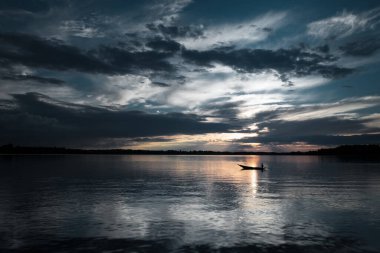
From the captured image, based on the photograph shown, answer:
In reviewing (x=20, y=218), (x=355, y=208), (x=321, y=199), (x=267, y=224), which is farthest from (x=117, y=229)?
(x=321, y=199)

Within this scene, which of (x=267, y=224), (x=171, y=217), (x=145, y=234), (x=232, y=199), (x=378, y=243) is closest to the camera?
(x=378, y=243)

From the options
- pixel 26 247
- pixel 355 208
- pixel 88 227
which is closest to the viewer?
pixel 26 247

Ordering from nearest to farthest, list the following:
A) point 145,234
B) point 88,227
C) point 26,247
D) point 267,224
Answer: point 26,247 → point 145,234 → point 88,227 → point 267,224

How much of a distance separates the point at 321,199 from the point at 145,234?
2518 cm

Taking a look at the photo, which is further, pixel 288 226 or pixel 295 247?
pixel 288 226

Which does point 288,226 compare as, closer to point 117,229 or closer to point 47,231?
point 117,229

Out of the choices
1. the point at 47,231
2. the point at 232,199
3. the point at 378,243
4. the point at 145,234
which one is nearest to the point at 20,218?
the point at 47,231

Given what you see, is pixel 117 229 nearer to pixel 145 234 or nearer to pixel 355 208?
pixel 145 234

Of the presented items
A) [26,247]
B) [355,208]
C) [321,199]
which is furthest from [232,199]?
[26,247]

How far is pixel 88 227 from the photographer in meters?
24.7

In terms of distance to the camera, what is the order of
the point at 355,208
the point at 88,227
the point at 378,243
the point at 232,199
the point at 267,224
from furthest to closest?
the point at 232,199
the point at 355,208
the point at 267,224
the point at 88,227
the point at 378,243

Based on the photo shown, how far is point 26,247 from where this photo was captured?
64.4 feet

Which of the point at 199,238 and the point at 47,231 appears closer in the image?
the point at 199,238

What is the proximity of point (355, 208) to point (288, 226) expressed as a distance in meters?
12.1
